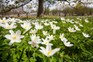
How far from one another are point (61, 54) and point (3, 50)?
1.86ft

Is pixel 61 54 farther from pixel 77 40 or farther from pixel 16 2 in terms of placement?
pixel 16 2

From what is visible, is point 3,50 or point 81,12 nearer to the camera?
point 3,50

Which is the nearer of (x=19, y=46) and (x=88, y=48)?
(x=19, y=46)

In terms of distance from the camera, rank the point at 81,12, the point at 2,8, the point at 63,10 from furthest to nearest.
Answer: the point at 63,10 → the point at 81,12 → the point at 2,8

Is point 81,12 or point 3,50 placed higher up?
point 3,50

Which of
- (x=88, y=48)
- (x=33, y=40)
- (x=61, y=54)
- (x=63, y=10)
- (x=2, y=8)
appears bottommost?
(x=63, y=10)

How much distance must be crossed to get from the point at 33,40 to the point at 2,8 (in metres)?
32.8

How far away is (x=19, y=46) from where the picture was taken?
228 centimetres

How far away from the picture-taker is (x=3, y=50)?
7.50ft

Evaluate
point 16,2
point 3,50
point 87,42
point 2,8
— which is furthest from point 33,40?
point 2,8

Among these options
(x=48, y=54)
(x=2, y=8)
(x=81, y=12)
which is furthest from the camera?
(x=81, y=12)

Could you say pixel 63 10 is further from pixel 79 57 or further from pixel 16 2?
pixel 79 57

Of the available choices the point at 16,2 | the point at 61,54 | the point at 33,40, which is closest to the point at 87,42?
the point at 61,54

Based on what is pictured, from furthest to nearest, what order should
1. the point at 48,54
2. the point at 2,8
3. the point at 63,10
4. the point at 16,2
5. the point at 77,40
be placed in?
the point at 63,10 < the point at 2,8 < the point at 16,2 < the point at 77,40 < the point at 48,54
